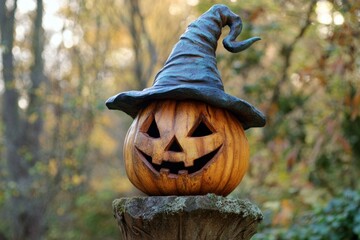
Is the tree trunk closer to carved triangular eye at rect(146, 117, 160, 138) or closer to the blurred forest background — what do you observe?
the blurred forest background

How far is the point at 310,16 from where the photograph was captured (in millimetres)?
6227

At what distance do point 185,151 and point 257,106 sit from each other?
14.7ft

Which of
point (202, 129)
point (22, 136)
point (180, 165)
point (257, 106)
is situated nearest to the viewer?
point (180, 165)

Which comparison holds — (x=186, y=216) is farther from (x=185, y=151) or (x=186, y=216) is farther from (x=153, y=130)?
(x=153, y=130)

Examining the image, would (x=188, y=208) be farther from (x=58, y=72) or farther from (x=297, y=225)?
(x=58, y=72)

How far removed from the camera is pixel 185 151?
2.77m

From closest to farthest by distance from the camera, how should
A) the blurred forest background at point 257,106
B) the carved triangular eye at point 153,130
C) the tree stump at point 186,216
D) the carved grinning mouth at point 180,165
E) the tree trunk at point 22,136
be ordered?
the tree stump at point 186,216 → the carved grinning mouth at point 180,165 → the carved triangular eye at point 153,130 → the blurred forest background at point 257,106 → the tree trunk at point 22,136

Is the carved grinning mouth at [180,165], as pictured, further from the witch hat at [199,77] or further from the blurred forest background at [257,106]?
the blurred forest background at [257,106]

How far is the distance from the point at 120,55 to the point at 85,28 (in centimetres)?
532

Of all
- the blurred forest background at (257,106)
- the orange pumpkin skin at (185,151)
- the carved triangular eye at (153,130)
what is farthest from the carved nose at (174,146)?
the blurred forest background at (257,106)

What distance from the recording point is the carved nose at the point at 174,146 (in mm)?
2803

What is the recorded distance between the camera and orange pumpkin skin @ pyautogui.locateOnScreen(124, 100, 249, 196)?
9.14 ft

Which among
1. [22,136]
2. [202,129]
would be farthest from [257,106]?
[202,129]

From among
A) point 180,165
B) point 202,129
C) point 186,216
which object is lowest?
point 186,216
